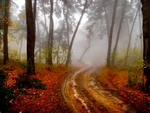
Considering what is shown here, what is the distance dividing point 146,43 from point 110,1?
54.0 feet

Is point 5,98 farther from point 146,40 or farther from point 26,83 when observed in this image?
point 146,40

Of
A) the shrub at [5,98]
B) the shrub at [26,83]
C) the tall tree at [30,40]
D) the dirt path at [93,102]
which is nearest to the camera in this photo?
the shrub at [5,98]

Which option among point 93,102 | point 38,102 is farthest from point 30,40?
point 93,102

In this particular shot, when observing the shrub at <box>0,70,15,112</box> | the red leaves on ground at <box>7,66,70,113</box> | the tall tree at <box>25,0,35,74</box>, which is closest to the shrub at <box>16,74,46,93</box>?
the red leaves on ground at <box>7,66,70,113</box>

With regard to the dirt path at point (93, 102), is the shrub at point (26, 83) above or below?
above

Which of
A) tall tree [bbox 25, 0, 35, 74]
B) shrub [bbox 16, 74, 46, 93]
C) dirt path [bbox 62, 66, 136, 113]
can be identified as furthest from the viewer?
tall tree [bbox 25, 0, 35, 74]

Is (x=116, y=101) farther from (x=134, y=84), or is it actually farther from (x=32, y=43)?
(x=32, y=43)

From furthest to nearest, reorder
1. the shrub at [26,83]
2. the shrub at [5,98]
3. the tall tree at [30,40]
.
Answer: the tall tree at [30,40], the shrub at [26,83], the shrub at [5,98]

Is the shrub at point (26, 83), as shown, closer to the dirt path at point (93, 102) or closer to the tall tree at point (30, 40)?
the dirt path at point (93, 102)

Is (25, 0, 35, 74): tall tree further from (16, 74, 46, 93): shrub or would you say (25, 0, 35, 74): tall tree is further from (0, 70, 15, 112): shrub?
(0, 70, 15, 112): shrub

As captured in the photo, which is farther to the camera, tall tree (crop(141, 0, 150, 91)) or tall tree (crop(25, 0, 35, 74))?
tall tree (crop(25, 0, 35, 74))

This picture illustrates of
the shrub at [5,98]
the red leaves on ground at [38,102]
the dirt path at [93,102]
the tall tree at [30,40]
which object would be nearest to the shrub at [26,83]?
the red leaves on ground at [38,102]

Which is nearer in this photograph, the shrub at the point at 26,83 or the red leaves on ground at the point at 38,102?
the red leaves on ground at the point at 38,102

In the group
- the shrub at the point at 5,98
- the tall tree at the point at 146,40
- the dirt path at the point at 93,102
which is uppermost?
the tall tree at the point at 146,40
